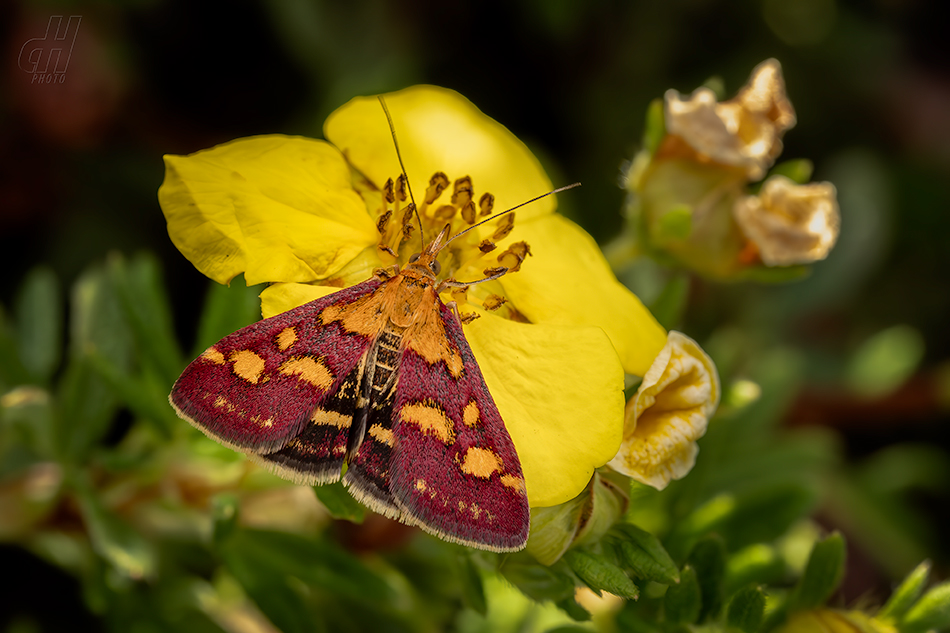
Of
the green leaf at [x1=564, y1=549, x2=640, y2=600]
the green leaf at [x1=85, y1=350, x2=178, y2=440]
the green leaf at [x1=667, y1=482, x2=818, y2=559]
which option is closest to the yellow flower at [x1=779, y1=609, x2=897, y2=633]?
the green leaf at [x1=667, y1=482, x2=818, y2=559]

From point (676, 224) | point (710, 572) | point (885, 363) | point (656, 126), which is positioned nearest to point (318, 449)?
point (710, 572)

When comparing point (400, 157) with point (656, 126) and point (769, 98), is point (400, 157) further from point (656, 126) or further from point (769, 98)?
point (769, 98)

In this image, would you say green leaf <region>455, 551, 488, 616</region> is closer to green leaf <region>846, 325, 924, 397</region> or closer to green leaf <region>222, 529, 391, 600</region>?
green leaf <region>222, 529, 391, 600</region>

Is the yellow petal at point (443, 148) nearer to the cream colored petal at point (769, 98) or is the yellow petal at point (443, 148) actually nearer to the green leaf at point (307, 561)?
the cream colored petal at point (769, 98)

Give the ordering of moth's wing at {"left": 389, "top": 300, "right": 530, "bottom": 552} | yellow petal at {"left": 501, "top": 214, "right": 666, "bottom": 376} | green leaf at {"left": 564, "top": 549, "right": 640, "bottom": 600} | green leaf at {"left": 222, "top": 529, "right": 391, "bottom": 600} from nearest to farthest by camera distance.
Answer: moth's wing at {"left": 389, "top": 300, "right": 530, "bottom": 552} < green leaf at {"left": 564, "top": 549, "right": 640, "bottom": 600} < yellow petal at {"left": 501, "top": 214, "right": 666, "bottom": 376} < green leaf at {"left": 222, "top": 529, "right": 391, "bottom": 600}

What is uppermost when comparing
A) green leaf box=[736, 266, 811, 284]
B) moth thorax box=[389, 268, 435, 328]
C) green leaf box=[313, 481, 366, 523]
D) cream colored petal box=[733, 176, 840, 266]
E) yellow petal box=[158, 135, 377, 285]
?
cream colored petal box=[733, 176, 840, 266]

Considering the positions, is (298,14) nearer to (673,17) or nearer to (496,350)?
(673,17)
